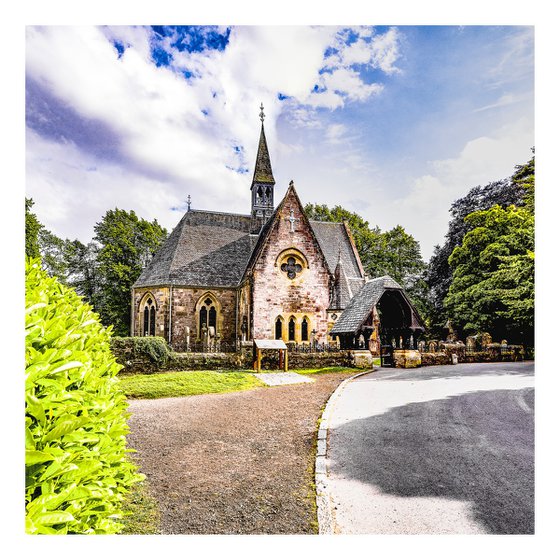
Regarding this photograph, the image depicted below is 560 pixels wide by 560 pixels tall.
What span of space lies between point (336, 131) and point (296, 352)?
9735 millimetres

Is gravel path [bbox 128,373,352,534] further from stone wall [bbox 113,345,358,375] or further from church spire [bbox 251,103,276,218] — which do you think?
church spire [bbox 251,103,276,218]

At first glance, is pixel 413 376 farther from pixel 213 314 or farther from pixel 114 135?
pixel 213 314

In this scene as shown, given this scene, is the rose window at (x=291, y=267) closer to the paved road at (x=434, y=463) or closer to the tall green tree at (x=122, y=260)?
the tall green tree at (x=122, y=260)

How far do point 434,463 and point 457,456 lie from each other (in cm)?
35

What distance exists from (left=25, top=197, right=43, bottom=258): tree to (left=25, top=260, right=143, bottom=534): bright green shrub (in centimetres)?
175

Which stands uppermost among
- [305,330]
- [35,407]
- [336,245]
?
[336,245]

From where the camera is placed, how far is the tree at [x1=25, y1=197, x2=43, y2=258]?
431cm

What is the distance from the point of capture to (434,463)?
4.12 m

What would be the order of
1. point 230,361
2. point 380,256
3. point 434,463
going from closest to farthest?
point 434,463 < point 230,361 < point 380,256

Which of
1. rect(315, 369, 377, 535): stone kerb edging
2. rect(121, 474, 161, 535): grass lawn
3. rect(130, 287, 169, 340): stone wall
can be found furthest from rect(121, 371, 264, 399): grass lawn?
rect(130, 287, 169, 340): stone wall

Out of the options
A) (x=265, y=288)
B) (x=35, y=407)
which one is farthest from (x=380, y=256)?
(x=35, y=407)

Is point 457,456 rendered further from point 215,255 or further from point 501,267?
point 215,255

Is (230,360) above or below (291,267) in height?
below
